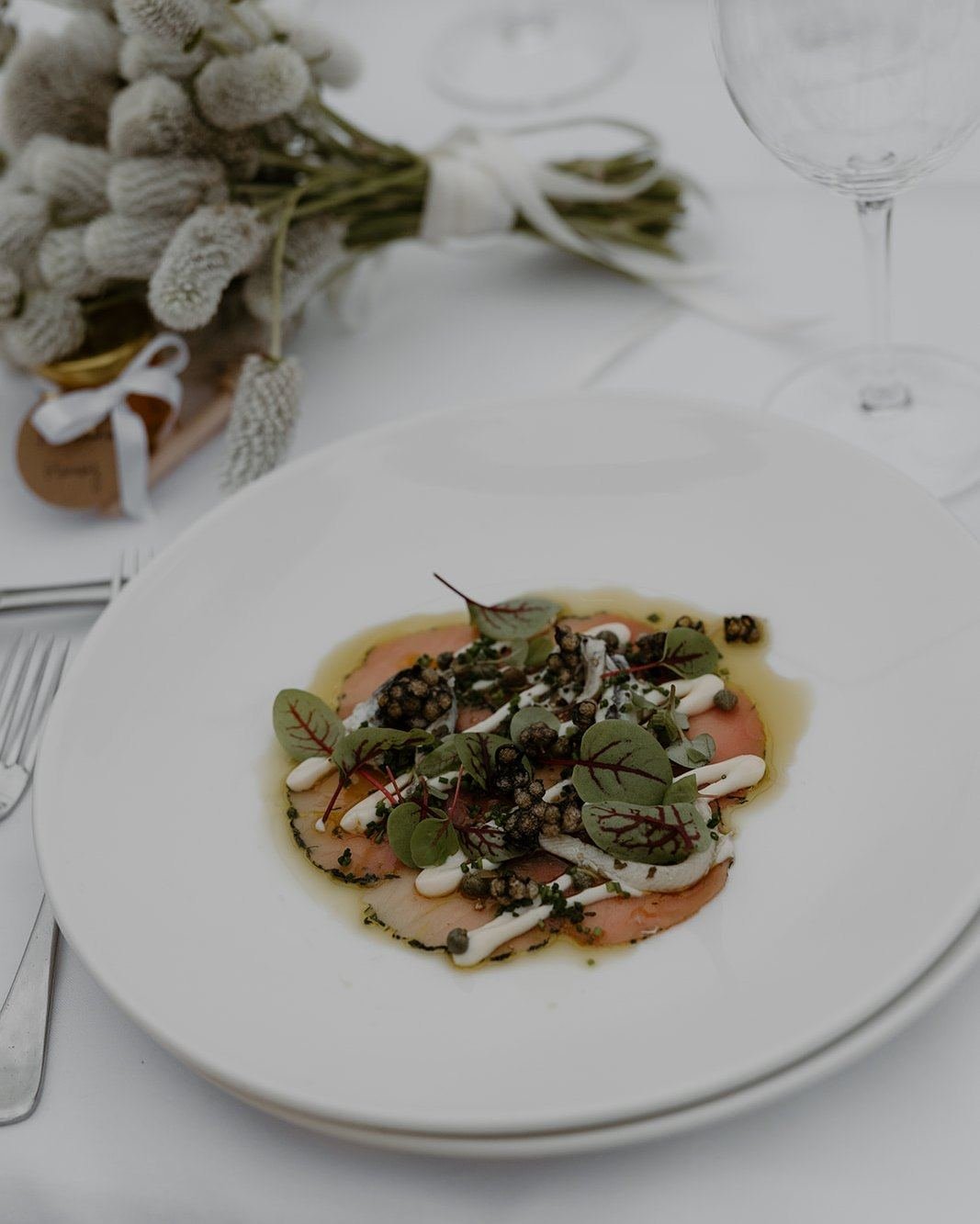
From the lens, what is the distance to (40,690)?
1146mm

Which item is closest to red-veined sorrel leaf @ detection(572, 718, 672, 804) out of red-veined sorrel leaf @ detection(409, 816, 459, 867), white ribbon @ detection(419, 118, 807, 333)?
red-veined sorrel leaf @ detection(409, 816, 459, 867)

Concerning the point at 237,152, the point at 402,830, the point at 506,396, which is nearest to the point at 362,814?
the point at 402,830

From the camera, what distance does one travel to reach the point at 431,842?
0.90 metres

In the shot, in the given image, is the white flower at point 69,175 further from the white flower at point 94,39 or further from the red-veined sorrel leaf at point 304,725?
the red-veined sorrel leaf at point 304,725

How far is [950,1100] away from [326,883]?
1.45ft

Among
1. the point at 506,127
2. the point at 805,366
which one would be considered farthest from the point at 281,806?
the point at 506,127

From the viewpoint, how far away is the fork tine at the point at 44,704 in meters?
1.08

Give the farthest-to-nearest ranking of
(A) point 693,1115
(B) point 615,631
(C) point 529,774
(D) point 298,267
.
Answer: (D) point 298,267
(B) point 615,631
(C) point 529,774
(A) point 693,1115

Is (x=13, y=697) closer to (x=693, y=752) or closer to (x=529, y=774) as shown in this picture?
(x=529, y=774)

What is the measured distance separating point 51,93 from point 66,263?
0.23 meters

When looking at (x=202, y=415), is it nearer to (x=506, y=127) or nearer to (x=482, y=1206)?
(x=506, y=127)

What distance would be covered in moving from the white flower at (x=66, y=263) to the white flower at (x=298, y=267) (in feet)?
0.55

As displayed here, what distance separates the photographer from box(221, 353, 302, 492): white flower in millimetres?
1254

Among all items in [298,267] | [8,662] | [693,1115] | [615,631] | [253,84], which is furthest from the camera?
[298,267]
